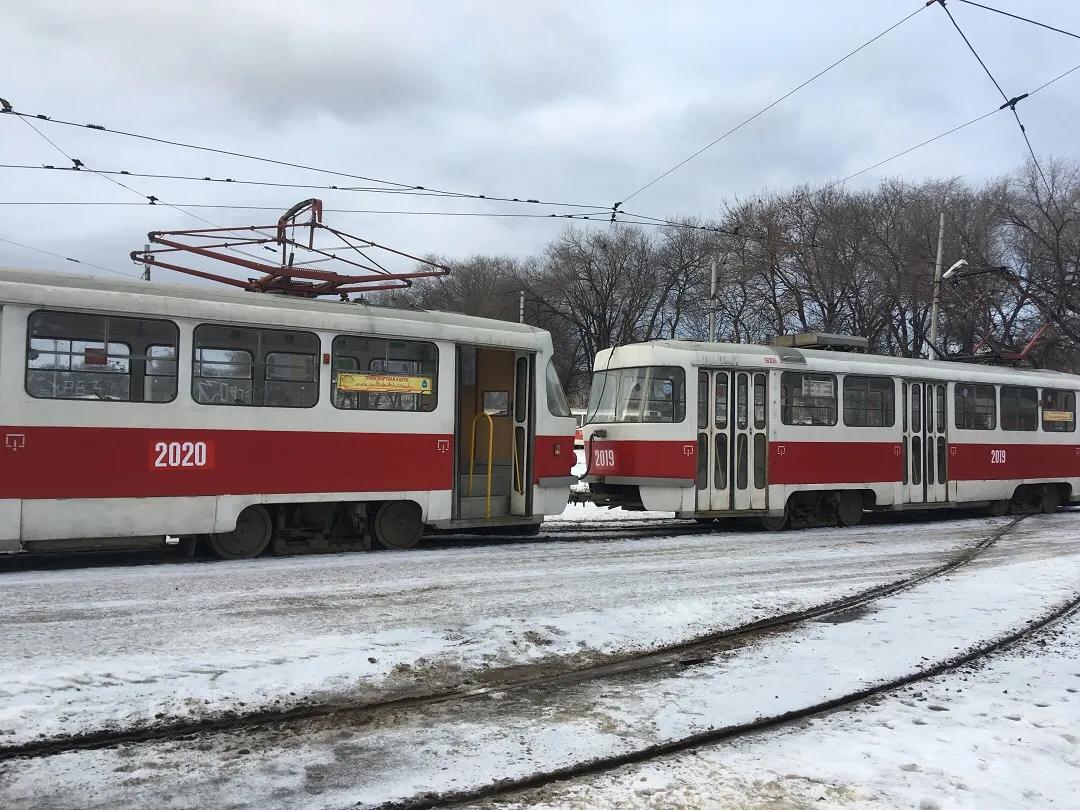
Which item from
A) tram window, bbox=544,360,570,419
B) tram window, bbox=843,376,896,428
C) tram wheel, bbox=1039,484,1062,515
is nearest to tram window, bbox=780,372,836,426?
tram window, bbox=843,376,896,428

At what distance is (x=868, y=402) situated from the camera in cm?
1477

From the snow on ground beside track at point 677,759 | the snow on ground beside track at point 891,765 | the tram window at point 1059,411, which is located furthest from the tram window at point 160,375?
the tram window at point 1059,411

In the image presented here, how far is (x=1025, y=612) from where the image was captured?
770 centimetres

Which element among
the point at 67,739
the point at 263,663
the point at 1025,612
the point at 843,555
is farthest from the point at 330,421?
the point at 1025,612

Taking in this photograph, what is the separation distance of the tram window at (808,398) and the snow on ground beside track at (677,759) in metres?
7.89

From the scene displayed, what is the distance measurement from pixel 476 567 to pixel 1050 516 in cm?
1378

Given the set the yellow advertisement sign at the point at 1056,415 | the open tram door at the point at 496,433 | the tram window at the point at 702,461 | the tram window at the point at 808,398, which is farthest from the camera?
the yellow advertisement sign at the point at 1056,415

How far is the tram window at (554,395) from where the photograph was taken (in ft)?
38.4

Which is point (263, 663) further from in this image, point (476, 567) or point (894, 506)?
point (894, 506)

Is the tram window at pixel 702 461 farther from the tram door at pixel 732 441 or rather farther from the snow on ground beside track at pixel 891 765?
the snow on ground beside track at pixel 891 765

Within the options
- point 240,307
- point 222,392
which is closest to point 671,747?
point 222,392

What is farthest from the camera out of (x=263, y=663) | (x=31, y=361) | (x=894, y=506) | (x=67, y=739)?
(x=894, y=506)

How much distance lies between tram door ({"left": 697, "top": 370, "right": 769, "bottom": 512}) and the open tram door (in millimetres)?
3069

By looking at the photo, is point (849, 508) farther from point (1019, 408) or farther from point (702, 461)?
point (1019, 408)
